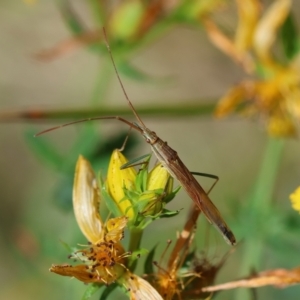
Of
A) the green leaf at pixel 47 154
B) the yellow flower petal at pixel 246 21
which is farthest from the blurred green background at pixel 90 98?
the yellow flower petal at pixel 246 21

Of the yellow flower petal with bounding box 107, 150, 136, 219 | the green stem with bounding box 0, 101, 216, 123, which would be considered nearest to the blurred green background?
the green stem with bounding box 0, 101, 216, 123

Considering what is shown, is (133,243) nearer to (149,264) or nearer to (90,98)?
(149,264)

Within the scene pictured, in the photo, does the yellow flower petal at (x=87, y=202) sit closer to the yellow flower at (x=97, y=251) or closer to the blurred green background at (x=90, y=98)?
the yellow flower at (x=97, y=251)

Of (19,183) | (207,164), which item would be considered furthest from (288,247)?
(19,183)

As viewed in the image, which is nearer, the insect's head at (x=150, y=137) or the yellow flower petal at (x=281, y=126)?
the insect's head at (x=150, y=137)

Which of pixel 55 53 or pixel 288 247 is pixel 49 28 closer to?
pixel 55 53

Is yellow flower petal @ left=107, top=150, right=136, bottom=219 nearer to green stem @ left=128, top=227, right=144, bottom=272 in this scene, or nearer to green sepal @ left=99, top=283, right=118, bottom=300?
green stem @ left=128, top=227, right=144, bottom=272

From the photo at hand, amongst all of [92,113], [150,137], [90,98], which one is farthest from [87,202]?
[90,98]
